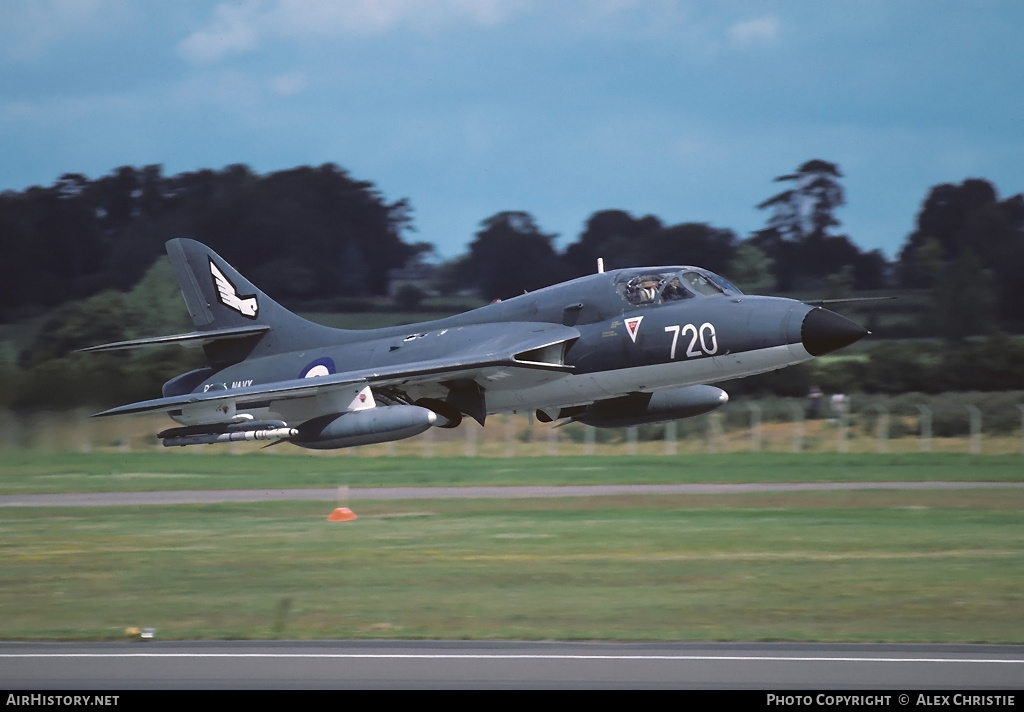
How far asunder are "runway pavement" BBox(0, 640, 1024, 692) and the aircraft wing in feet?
14.2

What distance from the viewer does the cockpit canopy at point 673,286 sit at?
1623 cm

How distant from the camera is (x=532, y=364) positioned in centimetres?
1622

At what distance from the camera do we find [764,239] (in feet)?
168

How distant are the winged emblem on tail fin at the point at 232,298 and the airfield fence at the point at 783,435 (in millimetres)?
14424

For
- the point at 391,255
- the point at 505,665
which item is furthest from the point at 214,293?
the point at 391,255

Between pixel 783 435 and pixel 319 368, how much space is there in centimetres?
2057

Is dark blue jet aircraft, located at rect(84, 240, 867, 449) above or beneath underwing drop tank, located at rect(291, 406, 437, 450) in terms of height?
above

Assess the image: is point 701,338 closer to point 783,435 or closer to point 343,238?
point 783,435

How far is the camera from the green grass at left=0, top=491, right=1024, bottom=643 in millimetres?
13602

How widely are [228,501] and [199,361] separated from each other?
9.22 meters

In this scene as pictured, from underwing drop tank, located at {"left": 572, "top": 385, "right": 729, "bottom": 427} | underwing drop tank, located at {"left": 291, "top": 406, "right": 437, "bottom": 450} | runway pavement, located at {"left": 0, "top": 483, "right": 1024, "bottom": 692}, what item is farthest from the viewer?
underwing drop tank, located at {"left": 572, "top": 385, "right": 729, "bottom": 427}

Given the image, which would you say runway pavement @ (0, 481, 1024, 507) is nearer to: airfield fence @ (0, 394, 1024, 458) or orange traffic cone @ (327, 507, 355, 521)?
orange traffic cone @ (327, 507, 355, 521)

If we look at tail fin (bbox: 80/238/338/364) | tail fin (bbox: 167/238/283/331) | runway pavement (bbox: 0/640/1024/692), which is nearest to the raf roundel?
tail fin (bbox: 80/238/338/364)

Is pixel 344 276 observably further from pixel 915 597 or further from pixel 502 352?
pixel 915 597
